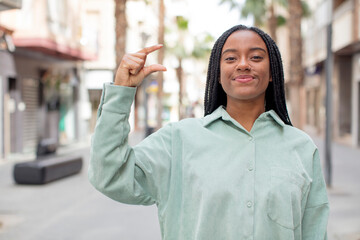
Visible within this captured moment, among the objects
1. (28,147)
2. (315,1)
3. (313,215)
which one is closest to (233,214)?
(313,215)

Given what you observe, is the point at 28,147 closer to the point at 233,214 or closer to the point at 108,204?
the point at 108,204

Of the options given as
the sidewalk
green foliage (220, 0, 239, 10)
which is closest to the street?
the sidewalk

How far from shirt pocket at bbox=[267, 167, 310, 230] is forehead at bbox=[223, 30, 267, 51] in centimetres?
47

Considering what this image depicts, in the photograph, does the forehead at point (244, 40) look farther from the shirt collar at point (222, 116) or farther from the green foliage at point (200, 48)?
the green foliage at point (200, 48)

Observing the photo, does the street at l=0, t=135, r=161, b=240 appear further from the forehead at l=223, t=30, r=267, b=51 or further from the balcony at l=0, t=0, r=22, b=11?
the forehead at l=223, t=30, r=267, b=51

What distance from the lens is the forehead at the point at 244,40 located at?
5.91 feet

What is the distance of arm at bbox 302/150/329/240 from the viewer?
1795 millimetres

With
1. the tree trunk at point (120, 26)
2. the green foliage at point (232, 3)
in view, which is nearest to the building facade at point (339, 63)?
the green foliage at point (232, 3)

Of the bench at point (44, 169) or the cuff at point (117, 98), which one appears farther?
the bench at point (44, 169)

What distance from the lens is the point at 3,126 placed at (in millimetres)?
15664

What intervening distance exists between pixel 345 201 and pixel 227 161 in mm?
7132

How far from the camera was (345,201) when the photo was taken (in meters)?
8.20

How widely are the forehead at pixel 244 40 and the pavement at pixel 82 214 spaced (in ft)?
14.3

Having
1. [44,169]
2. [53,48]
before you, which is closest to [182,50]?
[53,48]
